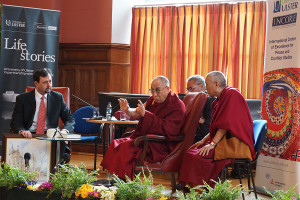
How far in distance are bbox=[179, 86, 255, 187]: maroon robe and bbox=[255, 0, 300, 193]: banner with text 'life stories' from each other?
2.49ft

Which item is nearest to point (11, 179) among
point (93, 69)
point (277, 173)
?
point (277, 173)

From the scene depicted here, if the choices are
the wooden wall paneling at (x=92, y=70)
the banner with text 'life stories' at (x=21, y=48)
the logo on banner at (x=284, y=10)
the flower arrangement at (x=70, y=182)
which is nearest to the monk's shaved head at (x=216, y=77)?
the logo on banner at (x=284, y=10)

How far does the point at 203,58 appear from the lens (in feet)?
26.8

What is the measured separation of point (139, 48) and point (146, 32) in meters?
0.30

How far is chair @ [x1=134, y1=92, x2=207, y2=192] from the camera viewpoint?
491 centimetres

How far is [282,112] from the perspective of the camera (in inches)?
211

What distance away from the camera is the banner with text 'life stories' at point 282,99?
5160mm

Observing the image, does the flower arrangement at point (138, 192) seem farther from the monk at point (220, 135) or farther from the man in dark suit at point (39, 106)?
the man in dark suit at point (39, 106)

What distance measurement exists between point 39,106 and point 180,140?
5.05 ft

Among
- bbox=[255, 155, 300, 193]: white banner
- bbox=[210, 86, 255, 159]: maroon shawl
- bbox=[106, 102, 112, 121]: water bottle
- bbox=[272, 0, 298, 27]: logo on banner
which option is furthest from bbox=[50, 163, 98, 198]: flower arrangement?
bbox=[272, 0, 298, 27]: logo on banner

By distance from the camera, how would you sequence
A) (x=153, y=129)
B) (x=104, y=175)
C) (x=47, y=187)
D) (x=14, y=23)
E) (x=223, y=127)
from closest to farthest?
(x=47, y=187) < (x=223, y=127) < (x=153, y=129) < (x=104, y=175) < (x=14, y=23)

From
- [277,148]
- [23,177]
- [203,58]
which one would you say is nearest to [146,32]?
[203,58]

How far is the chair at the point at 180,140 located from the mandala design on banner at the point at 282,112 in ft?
2.89

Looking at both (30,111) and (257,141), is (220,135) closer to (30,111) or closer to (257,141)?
(257,141)
